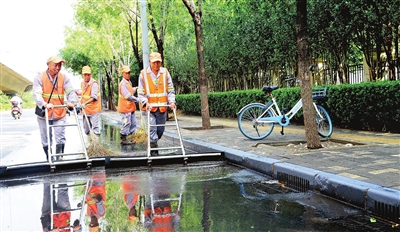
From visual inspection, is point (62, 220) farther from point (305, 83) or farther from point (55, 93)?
point (305, 83)

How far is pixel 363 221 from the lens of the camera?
151 inches

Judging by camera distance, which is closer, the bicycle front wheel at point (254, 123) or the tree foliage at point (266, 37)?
the bicycle front wheel at point (254, 123)

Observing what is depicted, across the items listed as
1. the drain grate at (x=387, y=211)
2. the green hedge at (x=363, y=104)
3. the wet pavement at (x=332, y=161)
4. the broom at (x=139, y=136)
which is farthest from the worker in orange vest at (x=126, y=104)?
the drain grate at (x=387, y=211)

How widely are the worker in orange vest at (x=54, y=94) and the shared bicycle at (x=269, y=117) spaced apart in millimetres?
3817

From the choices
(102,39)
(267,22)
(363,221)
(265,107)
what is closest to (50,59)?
(265,107)

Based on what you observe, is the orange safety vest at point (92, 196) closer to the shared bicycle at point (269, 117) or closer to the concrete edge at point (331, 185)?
the concrete edge at point (331, 185)

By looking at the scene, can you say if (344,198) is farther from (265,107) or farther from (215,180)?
(265,107)

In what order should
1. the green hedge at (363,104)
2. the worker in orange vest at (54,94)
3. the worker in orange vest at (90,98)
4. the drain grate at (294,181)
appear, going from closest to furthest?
1. the drain grate at (294,181)
2. the worker in orange vest at (54,94)
3. the green hedge at (363,104)
4. the worker in orange vest at (90,98)

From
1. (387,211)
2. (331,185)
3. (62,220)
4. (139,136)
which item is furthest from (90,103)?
(387,211)

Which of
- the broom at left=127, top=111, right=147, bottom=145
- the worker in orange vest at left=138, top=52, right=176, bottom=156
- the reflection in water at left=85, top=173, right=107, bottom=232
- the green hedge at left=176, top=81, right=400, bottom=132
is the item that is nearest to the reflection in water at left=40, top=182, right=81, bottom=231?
the reflection in water at left=85, top=173, right=107, bottom=232

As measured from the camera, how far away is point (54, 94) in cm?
687

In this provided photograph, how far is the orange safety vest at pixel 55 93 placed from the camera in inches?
267

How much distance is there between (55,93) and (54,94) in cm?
2

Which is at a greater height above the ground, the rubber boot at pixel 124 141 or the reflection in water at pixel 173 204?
the rubber boot at pixel 124 141
